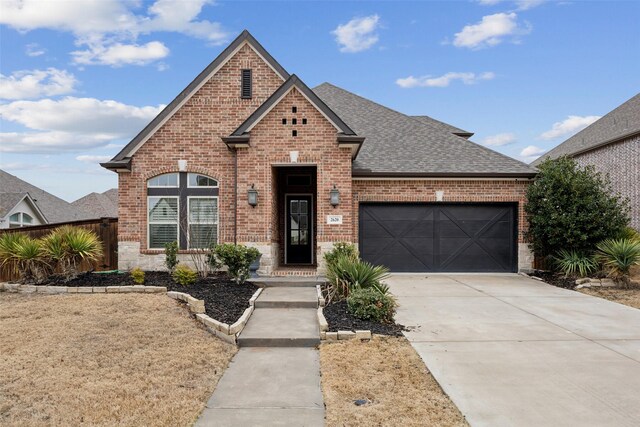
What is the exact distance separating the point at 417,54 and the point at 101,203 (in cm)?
A: 2906

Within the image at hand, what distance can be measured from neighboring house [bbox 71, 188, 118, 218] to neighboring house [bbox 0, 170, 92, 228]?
8.84 ft

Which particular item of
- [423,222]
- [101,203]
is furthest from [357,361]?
[101,203]

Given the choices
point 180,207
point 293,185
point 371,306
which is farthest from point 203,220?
point 371,306

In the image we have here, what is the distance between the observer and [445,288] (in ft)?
36.3

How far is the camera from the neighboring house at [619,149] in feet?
60.5

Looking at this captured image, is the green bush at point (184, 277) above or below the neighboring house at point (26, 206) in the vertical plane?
below

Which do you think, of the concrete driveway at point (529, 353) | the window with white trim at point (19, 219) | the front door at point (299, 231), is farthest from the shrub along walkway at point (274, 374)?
the window with white trim at point (19, 219)

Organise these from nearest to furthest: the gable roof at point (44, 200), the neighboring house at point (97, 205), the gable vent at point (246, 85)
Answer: the gable vent at point (246, 85)
the gable roof at point (44, 200)
the neighboring house at point (97, 205)

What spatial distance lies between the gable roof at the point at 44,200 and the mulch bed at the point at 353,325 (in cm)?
2400

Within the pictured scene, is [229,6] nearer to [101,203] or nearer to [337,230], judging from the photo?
[337,230]

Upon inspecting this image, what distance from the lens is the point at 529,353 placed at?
5.98 metres

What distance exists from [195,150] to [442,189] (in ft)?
25.3

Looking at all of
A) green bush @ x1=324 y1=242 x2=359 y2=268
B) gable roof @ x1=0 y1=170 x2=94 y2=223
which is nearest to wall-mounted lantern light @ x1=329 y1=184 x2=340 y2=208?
green bush @ x1=324 y1=242 x2=359 y2=268

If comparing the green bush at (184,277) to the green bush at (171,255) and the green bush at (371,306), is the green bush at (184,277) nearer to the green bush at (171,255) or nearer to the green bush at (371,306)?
the green bush at (171,255)
